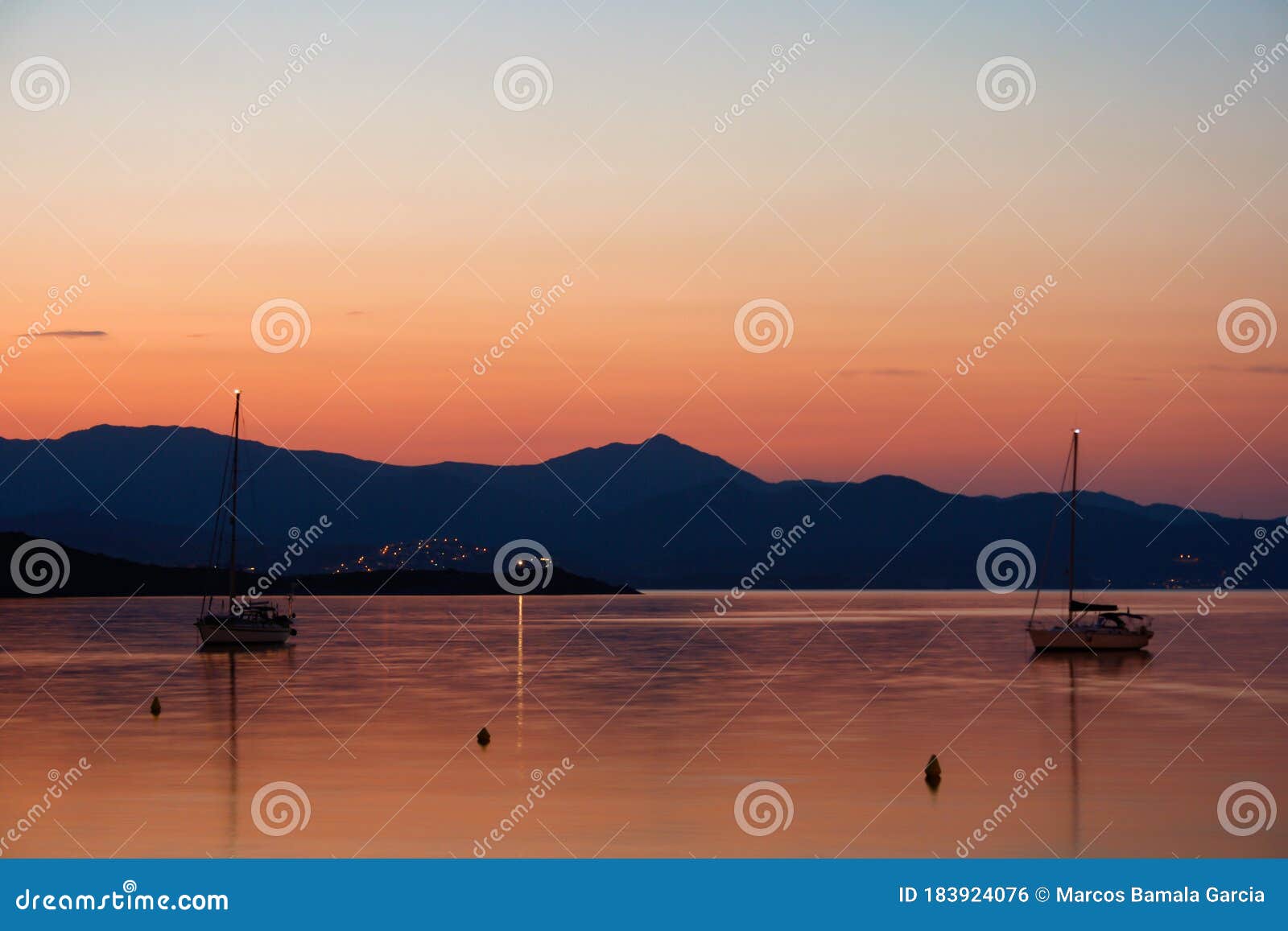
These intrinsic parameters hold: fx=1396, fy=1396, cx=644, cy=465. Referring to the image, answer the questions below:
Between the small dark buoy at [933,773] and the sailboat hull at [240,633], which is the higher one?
the sailboat hull at [240,633]

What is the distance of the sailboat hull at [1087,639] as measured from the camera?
85.1 meters

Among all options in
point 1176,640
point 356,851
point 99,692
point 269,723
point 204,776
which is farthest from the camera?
point 1176,640

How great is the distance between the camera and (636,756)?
39500mm

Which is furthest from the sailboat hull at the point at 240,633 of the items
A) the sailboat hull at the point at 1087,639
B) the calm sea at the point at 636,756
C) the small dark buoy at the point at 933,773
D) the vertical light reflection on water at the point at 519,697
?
the small dark buoy at the point at 933,773

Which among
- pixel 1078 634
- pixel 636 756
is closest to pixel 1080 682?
pixel 1078 634

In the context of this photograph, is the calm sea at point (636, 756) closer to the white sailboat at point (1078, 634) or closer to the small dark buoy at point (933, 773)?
the small dark buoy at point (933, 773)

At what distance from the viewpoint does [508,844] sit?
27062 millimetres

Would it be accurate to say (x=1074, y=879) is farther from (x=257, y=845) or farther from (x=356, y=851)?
(x=257, y=845)

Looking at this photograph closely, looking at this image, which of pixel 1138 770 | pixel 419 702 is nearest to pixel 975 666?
pixel 419 702

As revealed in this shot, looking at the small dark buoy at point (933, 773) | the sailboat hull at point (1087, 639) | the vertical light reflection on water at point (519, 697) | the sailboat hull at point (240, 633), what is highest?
the sailboat hull at point (1087, 639)

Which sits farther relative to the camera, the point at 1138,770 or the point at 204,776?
the point at 1138,770

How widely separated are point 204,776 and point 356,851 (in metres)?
11.2

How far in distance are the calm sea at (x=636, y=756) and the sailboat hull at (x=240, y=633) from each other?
2047 mm

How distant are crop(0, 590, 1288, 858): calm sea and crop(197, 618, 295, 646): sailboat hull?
205cm
